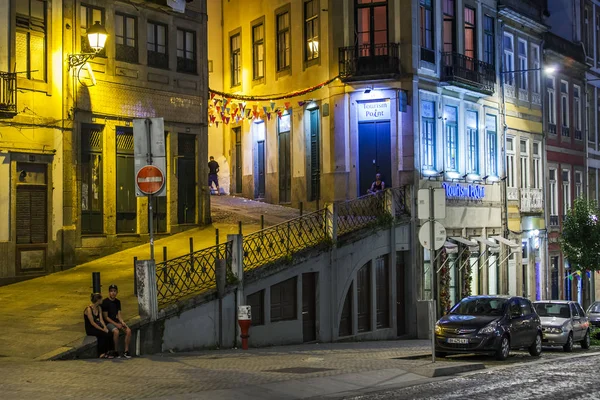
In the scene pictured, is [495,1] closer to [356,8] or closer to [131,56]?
[356,8]

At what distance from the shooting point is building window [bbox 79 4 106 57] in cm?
2300

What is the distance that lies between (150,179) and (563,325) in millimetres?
12475

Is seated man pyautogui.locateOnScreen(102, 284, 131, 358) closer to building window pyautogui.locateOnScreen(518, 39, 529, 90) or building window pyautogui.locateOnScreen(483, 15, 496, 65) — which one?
building window pyautogui.locateOnScreen(483, 15, 496, 65)

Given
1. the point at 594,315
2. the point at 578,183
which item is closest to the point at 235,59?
the point at 594,315

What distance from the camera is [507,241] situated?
101ft

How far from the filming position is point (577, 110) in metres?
→ 41.2

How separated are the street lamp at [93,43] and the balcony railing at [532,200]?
1875 cm

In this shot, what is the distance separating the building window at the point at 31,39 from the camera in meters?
21.4

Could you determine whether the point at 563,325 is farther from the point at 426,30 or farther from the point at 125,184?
the point at 125,184

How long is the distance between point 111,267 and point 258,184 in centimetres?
1198

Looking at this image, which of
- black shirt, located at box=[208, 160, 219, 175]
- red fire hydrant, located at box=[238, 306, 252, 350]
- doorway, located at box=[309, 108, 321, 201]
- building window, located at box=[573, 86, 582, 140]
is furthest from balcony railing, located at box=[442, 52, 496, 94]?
red fire hydrant, located at box=[238, 306, 252, 350]

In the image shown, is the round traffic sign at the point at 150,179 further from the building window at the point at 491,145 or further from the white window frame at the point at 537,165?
the white window frame at the point at 537,165

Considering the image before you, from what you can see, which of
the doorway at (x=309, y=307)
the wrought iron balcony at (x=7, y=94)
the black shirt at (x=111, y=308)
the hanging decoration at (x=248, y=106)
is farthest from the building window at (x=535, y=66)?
the black shirt at (x=111, y=308)

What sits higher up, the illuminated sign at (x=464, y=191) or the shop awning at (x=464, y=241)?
the illuminated sign at (x=464, y=191)
